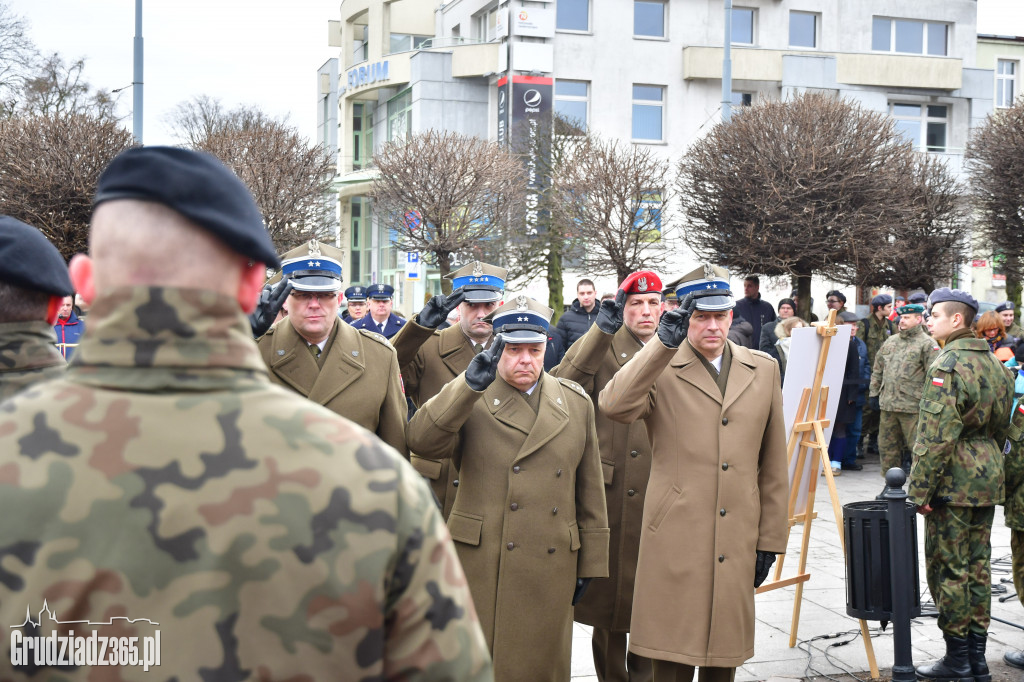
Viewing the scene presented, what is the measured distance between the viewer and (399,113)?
133ft

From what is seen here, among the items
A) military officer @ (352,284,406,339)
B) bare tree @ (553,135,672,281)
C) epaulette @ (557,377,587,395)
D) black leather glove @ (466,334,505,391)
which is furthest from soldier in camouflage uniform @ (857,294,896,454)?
black leather glove @ (466,334,505,391)

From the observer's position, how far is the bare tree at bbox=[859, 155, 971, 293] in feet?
82.4

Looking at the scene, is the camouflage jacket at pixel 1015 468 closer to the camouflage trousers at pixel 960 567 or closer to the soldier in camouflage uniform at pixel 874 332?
the camouflage trousers at pixel 960 567

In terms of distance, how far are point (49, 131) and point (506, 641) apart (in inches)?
592

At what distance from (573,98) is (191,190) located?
115 ft

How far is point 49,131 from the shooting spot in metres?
16.8

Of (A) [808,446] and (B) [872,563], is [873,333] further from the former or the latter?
(B) [872,563]

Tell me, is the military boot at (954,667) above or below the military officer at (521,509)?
below

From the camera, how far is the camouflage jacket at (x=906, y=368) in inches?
484

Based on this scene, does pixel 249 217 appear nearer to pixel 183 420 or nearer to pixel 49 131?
pixel 183 420

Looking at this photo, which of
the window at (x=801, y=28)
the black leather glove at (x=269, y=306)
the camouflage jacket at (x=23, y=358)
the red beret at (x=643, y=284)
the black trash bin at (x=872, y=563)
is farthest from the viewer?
the window at (x=801, y=28)

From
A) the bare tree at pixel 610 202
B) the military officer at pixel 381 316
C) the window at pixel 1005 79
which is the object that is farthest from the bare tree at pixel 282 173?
the window at pixel 1005 79

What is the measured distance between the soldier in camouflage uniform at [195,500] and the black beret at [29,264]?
118cm

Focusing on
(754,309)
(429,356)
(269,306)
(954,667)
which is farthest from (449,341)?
(754,309)
